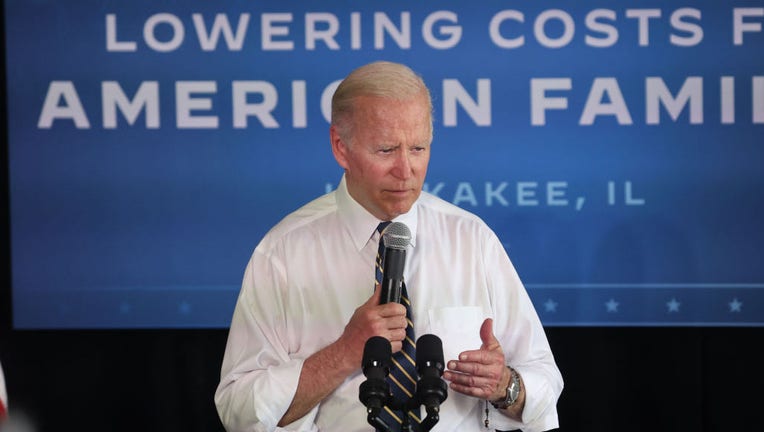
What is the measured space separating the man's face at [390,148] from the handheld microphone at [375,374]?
0.59 meters

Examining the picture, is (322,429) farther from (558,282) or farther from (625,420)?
(625,420)

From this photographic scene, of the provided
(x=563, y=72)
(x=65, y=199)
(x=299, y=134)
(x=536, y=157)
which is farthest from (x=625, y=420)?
(x=65, y=199)

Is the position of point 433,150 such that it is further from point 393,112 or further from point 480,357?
point 480,357

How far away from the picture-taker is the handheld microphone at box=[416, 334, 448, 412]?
6.66ft

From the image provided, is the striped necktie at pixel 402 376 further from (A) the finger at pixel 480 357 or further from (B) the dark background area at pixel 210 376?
(B) the dark background area at pixel 210 376

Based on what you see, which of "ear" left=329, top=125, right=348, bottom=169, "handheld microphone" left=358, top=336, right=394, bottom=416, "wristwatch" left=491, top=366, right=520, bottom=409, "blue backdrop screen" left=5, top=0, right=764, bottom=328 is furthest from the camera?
"blue backdrop screen" left=5, top=0, right=764, bottom=328

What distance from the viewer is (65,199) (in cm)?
427

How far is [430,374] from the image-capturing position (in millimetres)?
2062

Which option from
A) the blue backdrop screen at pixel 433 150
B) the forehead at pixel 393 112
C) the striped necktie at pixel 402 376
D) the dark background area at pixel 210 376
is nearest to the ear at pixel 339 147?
the forehead at pixel 393 112

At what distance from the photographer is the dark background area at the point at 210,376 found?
14.1 feet

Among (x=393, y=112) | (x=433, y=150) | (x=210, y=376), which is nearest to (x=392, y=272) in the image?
(x=393, y=112)

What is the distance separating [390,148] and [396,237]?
1.27ft

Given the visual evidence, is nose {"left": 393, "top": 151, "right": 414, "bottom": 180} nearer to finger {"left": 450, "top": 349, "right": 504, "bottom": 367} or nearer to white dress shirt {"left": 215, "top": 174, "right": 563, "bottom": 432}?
white dress shirt {"left": 215, "top": 174, "right": 563, "bottom": 432}

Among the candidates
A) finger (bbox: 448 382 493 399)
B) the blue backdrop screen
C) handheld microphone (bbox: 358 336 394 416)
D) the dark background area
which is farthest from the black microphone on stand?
the dark background area
